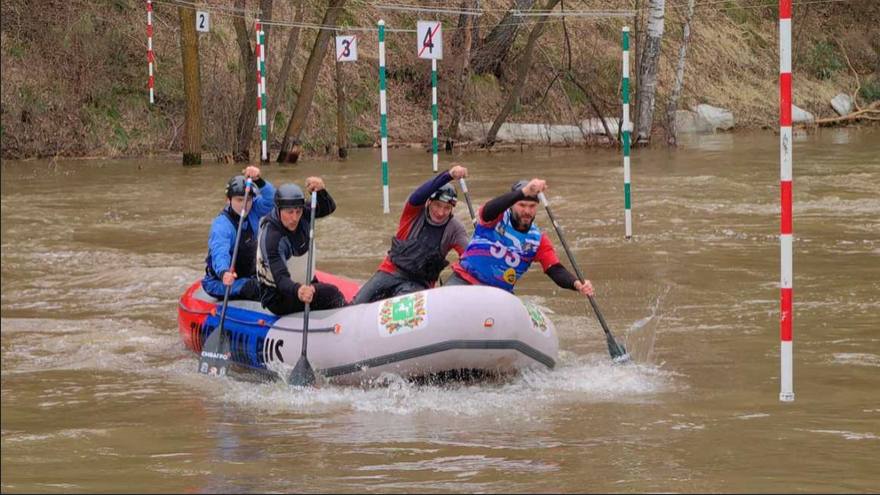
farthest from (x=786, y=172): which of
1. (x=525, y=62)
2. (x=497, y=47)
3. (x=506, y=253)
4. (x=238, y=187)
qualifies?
(x=497, y=47)

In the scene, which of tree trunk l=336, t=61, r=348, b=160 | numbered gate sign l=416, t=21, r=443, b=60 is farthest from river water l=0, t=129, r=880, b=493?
tree trunk l=336, t=61, r=348, b=160

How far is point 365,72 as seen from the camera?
82.6 ft

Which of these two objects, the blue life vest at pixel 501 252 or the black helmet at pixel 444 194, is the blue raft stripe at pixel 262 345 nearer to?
the blue life vest at pixel 501 252

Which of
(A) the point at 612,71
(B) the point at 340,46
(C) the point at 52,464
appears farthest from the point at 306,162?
(C) the point at 52,464

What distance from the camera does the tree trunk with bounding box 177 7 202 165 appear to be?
18.9 m

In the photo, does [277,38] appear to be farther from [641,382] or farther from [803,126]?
[641,382]

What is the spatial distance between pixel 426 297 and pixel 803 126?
20.8 metres

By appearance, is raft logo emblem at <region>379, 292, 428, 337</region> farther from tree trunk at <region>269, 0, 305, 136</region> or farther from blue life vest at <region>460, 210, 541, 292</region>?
tree trunk at <region>269, 0, 305, 136</region>

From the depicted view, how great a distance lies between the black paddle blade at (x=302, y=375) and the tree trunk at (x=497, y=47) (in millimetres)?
17420

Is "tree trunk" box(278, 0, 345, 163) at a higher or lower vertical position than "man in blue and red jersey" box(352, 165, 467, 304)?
higher

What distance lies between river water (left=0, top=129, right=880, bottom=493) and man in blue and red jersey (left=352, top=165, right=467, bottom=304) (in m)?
0.89

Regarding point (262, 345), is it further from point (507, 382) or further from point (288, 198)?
point (507, 382)

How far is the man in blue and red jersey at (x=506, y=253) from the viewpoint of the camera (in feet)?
23.9

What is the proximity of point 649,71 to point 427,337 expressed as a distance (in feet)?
52.0
